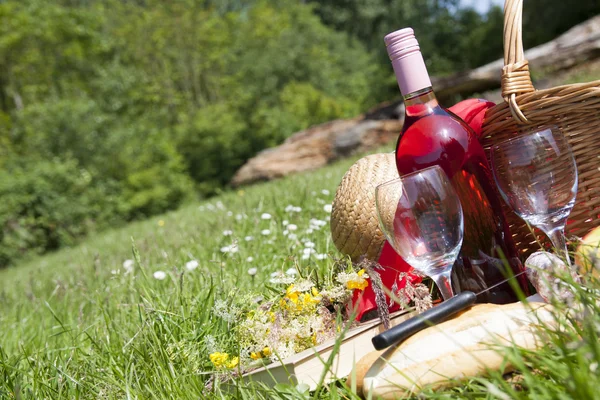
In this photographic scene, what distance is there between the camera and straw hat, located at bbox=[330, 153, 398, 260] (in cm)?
174

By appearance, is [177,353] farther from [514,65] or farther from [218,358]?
[514,65]

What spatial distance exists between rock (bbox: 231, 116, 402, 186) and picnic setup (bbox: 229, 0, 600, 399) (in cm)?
911

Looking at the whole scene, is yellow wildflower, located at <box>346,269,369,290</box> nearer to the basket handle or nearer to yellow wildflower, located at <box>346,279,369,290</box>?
yellow wildflower, located at <box>346,279,369,290</box>

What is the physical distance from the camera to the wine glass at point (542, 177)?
1.42 metres

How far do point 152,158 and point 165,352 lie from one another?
19273 millimetres

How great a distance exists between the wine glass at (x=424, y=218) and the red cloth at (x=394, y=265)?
0.86ft

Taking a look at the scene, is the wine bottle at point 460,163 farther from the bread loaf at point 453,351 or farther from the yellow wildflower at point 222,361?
the yellow wildflower at point 222,361

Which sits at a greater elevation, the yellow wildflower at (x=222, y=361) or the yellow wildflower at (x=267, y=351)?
the yellow wildflower at (x=222, y=361)

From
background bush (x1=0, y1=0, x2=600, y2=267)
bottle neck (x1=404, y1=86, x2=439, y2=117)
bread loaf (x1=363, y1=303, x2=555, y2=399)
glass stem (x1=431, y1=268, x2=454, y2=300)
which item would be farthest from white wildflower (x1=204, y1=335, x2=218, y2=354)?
background bush (x1=0, y1=0, x2=600, y2=267)

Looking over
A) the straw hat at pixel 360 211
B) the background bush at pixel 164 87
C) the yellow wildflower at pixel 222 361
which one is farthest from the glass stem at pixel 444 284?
the background bush at pixel 164 87

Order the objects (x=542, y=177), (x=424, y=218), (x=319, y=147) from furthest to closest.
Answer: (x=319, y=147)
(x=542, y=177)
(x=424, y=218)

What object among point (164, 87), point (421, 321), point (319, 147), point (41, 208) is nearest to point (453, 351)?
point (421, 321)

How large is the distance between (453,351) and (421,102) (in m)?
0.72

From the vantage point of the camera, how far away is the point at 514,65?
1.54 metres
